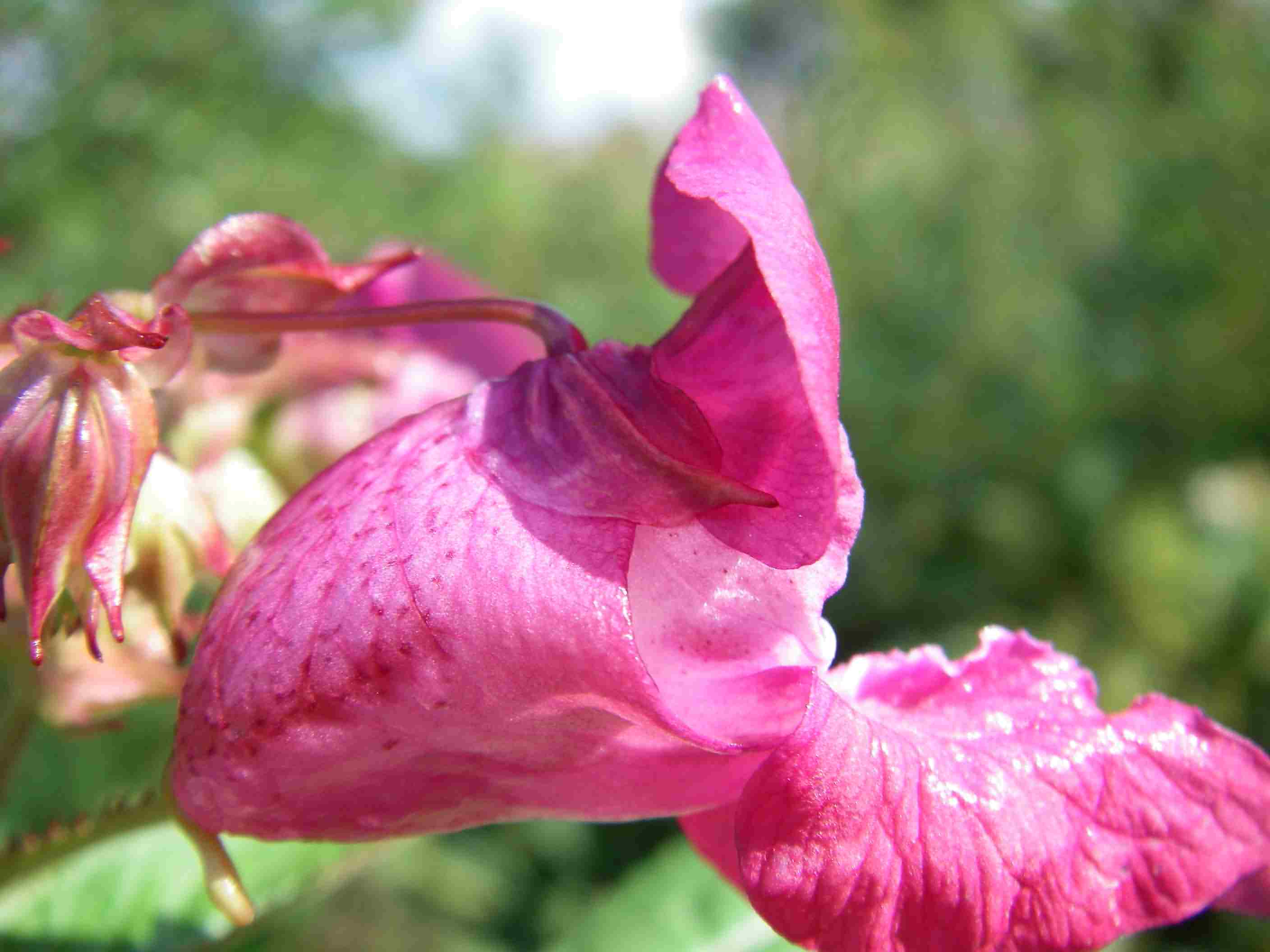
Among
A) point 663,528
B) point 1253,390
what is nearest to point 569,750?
point 663,528

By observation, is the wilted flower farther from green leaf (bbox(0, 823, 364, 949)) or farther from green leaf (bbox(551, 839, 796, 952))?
green leaf (bbox(551, 839, 796, 952))

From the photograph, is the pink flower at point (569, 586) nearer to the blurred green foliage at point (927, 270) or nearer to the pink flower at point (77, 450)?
the pink flower at point (77, 450)

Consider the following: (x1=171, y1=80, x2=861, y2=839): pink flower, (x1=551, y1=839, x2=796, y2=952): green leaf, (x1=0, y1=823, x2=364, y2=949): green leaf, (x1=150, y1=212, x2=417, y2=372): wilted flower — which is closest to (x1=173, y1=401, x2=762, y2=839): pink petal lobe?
(x1=171, y1=80, x2=861, y2=839): pink flower

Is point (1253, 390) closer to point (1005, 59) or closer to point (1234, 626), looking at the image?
point (1234, 626)

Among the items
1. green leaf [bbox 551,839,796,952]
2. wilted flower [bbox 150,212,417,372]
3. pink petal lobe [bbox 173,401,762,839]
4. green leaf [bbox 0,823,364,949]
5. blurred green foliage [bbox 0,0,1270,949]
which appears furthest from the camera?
blurred green foliage [bbox 0,0,1270,949]

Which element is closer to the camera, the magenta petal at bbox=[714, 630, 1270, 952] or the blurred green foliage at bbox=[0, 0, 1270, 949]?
the magenta petal at bbox=[714, 630, 1270, 952]

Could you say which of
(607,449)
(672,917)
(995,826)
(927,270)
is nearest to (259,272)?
(607,449)

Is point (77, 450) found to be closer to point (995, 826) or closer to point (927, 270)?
point (995, 826)

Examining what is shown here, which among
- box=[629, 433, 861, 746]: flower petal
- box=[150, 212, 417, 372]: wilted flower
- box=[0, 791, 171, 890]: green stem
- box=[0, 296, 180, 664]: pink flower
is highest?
box=[150, 212, 417, 372]: wilted flower
